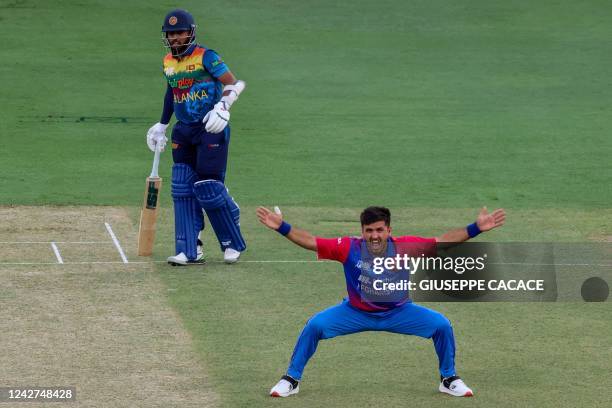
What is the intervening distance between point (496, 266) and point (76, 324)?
4.84 m

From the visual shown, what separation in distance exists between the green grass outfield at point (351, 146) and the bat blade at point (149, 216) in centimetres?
35

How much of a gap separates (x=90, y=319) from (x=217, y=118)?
9.48 feet

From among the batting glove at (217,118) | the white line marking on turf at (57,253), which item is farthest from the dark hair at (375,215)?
A: the white line marking on turf at (57,253)

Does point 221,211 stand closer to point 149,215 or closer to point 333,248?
point 149,215

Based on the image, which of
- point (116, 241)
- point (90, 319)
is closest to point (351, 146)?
point (116, 241)

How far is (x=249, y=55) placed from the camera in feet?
93.0

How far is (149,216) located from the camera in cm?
1602

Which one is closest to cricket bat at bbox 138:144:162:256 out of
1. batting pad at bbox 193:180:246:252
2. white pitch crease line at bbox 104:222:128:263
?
white pitch crease line at bbox 104:222:128:263

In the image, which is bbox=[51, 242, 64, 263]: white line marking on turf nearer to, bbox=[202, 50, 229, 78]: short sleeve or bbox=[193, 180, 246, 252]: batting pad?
bbox=[193, 180, 246, 252]: batting pad

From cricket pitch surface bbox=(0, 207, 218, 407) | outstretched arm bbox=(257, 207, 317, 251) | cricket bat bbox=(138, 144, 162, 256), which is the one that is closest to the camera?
outstretched arm bbox=(257, 207, 317, 251)

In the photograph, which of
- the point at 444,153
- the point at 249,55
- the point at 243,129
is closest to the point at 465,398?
the point at 444,153

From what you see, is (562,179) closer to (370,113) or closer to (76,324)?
(370,113)

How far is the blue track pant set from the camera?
37.5 feet

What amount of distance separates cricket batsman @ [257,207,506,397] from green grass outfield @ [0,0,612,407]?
8.0 inches
